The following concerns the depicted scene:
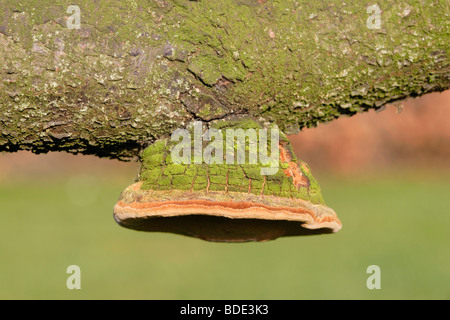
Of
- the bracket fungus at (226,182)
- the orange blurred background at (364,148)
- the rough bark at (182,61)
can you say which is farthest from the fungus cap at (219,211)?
the orange blurred background at (364,148)

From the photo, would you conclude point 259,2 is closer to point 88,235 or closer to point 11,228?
point 88,235

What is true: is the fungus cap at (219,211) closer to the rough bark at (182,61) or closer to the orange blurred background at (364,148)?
the rough bark at (182,61)

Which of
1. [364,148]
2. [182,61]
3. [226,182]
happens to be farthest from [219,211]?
[364,148]

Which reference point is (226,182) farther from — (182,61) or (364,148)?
(364,148)

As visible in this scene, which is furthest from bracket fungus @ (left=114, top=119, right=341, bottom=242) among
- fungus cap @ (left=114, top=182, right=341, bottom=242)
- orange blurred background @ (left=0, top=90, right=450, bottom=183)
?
orange blurred background @ (left=0, top=90, right=450, bottom=183)

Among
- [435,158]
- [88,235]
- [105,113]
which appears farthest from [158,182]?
[435,158]

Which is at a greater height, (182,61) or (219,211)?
(182,61)
